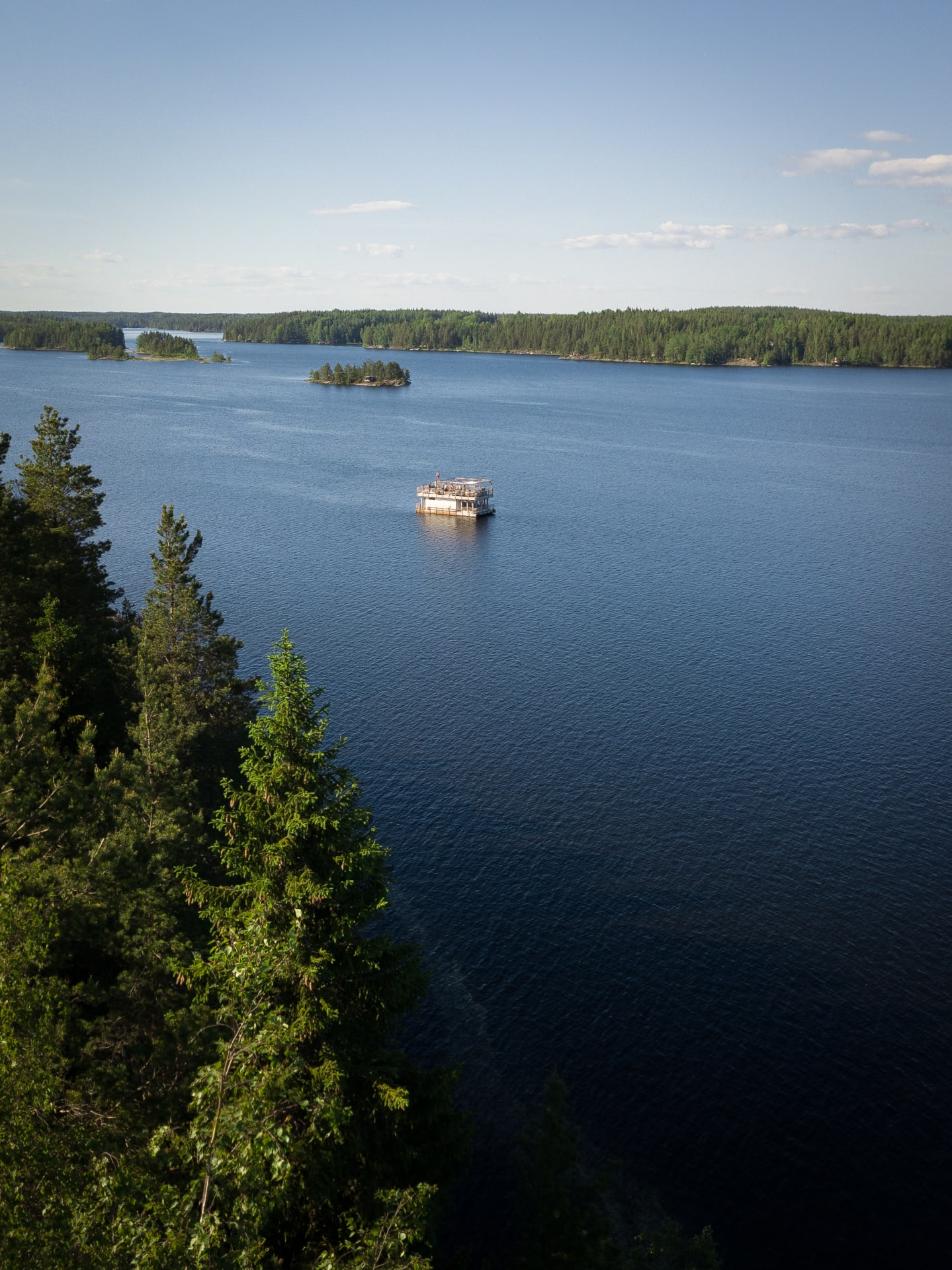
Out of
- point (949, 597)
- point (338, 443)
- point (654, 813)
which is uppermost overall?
point (338, 443)

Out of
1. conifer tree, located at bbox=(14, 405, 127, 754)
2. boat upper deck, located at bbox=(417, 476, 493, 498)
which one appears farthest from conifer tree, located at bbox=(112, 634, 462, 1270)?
boat upper deck, located at bbox=(417, 476, 493, 498)

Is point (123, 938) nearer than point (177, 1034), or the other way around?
point (177, 1034)

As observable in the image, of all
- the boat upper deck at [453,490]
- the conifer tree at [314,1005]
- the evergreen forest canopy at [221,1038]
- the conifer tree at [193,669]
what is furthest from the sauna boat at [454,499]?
the conifer tree at [314,1005]

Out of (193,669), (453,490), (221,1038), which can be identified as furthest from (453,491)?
(221,1038)

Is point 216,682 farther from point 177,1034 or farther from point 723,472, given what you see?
point 723,472

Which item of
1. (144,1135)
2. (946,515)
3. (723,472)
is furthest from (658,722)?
(723,472)

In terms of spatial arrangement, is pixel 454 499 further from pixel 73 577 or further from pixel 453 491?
pixel 73 577

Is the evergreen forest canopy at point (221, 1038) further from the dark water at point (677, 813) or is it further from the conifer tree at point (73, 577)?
the dark water at point (677, 813)
